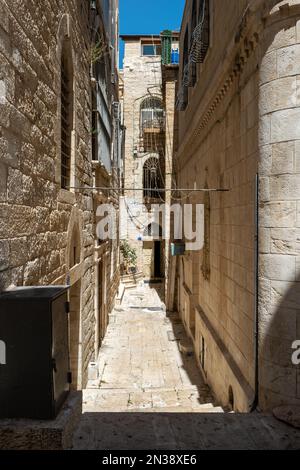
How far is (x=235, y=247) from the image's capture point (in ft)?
18.0

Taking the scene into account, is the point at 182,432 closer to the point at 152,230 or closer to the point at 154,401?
the point at 154,401

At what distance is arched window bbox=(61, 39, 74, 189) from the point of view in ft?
19.0

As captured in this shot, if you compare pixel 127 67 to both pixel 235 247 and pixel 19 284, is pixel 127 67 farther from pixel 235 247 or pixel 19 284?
pixel 19 284

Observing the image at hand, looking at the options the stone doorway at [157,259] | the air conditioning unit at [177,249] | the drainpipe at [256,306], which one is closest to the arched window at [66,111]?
the drainpipe at [256,306]

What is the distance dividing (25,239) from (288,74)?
323 centimetres

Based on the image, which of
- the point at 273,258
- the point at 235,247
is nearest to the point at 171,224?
the point at 235,247

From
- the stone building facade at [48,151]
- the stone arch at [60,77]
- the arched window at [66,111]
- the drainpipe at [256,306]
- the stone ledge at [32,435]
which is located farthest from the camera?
the arched window at [66,111]

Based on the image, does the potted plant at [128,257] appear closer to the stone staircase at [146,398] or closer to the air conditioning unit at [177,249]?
the air conditioning unit at [177,249]

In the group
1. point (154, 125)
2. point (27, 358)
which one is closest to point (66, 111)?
point (27, 358)

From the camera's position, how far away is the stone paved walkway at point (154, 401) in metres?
3.17

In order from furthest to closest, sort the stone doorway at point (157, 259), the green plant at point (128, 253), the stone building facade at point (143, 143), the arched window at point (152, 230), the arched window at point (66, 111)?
Result: 1. the stone doorway at point (157, 259)
2. the arched window at point (152, 230)
3. the stone building facade at point (143, 143)
4. the green plant at point (128, 253)
5. the arched window at point (66, 111)

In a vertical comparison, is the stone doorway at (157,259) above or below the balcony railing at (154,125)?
below

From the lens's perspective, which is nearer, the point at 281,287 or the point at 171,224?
the point at 281,287

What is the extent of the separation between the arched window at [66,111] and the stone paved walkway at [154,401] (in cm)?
364
